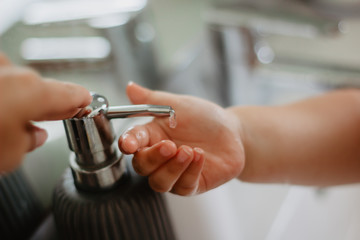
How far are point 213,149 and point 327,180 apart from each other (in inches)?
6.8

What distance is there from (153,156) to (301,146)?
8.6 inches

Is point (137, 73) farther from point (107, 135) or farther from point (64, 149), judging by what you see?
point (107, 135)

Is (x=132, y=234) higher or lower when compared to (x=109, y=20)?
lower

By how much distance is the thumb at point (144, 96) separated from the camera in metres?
0.32

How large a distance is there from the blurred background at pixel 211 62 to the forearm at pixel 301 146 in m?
0.04

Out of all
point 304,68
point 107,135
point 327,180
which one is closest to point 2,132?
point 107,135

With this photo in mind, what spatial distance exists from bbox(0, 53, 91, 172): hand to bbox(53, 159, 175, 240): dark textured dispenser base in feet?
0.32

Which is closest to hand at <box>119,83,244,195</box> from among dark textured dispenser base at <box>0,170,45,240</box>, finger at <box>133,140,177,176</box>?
finger at <box>133,140,177,176</box>

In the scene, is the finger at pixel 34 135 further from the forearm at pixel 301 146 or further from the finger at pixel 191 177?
the forearm at pixel 301 146

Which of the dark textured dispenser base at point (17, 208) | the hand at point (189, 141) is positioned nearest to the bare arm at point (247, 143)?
the hand at point (189, 141)

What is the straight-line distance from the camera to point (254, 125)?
15.1 inches

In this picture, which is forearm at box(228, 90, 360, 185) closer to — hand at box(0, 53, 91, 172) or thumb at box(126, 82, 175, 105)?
thumb at box(126, 82, 175, 105)

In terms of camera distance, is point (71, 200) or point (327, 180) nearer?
point (71, 200)

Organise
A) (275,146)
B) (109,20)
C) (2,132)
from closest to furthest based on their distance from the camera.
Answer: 1. (2,132)
2. (275,146)
3. (109,20)
